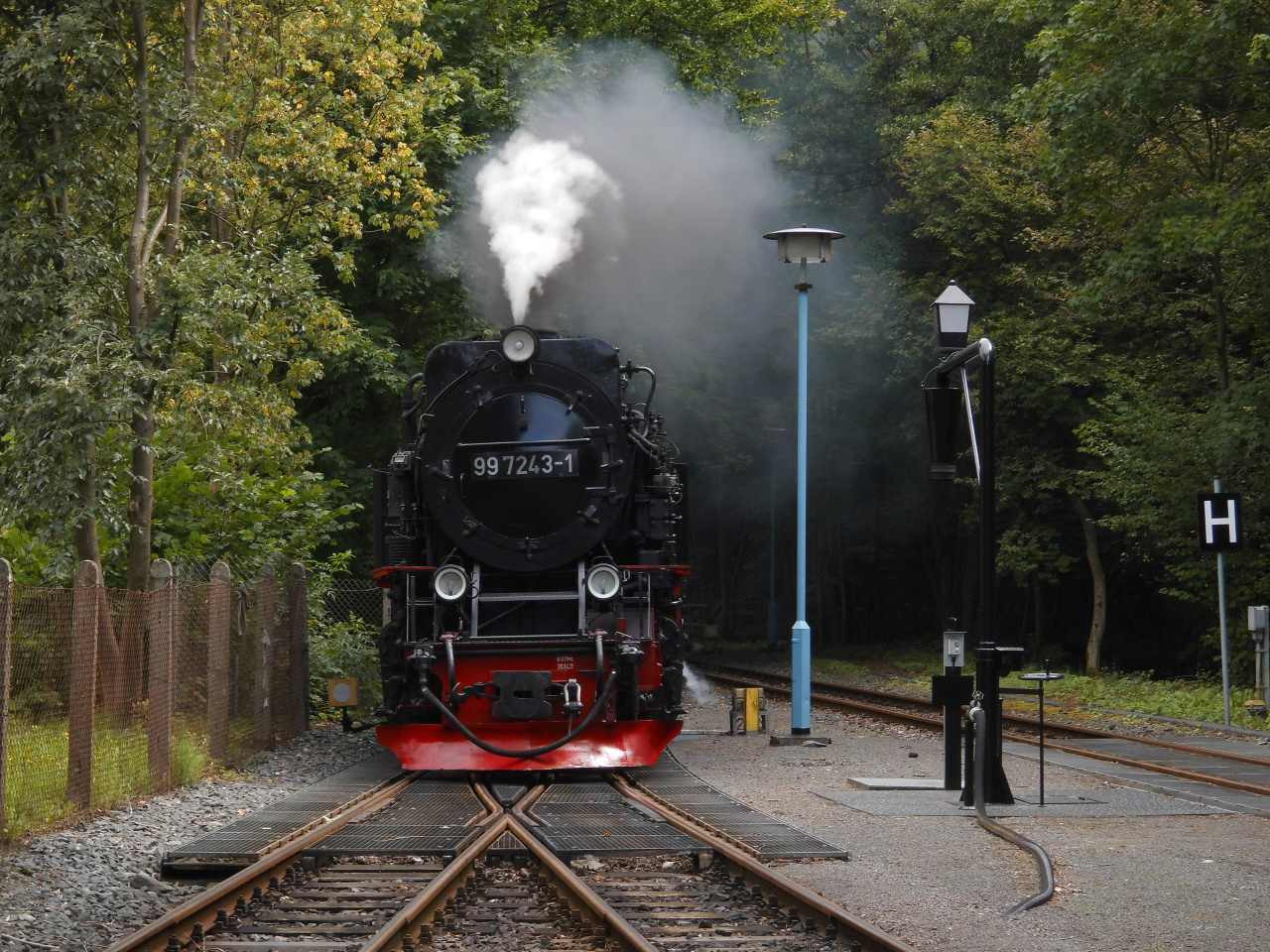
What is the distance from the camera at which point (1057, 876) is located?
7.06 m

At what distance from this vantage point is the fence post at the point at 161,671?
9.95 m

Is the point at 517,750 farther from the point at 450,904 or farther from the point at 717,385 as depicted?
the point at 717,385

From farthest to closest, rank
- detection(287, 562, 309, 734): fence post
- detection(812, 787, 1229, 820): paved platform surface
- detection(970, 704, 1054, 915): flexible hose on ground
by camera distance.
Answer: detection(287, 562, 309, 734): fence post
detection(812, 787, 1229, 820): paved platform surface
detection(970, 704, 1054, 915): flexible hose on ground

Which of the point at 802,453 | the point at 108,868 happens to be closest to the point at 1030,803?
the point at 802,453

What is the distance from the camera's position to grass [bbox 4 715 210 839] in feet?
26.1

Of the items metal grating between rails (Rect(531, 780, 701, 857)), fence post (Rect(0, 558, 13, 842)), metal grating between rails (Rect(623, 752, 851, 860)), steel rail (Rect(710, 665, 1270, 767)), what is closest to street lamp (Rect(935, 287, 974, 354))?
steel rail (Rect(710, 665, 1270, 767))

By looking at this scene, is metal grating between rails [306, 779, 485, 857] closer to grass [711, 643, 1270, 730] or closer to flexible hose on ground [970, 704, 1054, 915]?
flexible hose on ground [970, 704, 1054, 915]

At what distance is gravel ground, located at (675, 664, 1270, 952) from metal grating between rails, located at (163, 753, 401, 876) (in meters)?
2.68

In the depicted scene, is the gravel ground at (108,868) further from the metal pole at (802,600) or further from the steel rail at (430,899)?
the metal pole at (802,600)

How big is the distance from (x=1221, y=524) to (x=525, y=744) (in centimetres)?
871

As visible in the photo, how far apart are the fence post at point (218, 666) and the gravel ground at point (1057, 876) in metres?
3.97

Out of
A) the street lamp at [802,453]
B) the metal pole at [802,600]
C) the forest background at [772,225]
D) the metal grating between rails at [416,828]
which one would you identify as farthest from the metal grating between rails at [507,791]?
the forest background at [772,225]

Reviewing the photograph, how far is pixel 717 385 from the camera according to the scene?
108ft

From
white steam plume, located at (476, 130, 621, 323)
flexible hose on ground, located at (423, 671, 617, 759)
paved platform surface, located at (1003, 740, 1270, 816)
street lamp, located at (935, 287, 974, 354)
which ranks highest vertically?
white steam plume, located at (476, 130, 621, 323)
